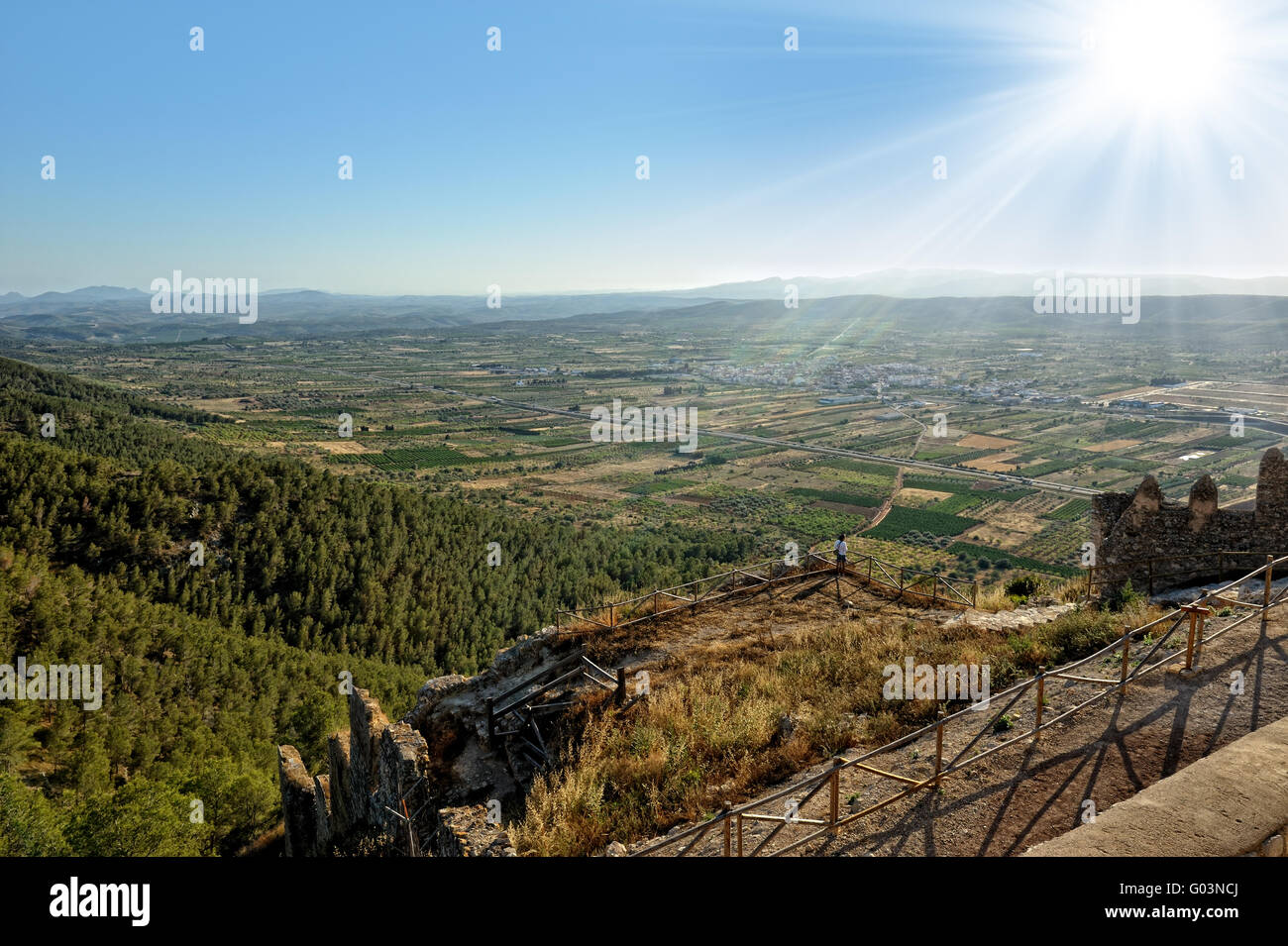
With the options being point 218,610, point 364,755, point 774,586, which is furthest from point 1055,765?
point 218,610

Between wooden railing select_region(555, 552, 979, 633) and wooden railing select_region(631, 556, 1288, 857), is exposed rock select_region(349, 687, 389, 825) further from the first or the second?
wooden railing select_region(631, 556, 1288, 857)

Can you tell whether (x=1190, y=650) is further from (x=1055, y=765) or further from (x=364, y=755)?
(x=364, y=755)

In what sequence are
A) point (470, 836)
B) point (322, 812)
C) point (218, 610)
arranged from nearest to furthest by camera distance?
point (470, 836), point (322, 812), point (218, 610)

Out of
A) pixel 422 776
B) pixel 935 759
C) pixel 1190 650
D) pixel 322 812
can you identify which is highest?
pixel 1190 650

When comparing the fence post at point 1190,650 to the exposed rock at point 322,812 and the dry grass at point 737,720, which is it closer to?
the dry grass at point 737,720

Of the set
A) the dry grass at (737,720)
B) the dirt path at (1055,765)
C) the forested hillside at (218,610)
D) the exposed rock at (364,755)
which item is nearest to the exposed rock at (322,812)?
the exposed rock at (364,755)

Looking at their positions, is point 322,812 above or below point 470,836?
below
